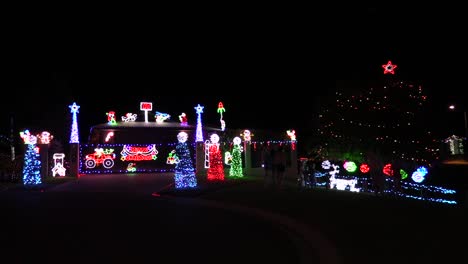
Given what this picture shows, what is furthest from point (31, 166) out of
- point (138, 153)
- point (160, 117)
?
point (160, 117)

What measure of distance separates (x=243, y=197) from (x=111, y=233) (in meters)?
6.62

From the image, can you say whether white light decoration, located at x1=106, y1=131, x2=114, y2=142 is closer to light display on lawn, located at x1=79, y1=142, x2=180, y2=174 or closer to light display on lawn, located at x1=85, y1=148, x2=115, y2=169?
light display on lawn, located at x1=79, y1=142, x2=180, y2=174

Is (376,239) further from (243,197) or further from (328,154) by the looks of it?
(328,154)

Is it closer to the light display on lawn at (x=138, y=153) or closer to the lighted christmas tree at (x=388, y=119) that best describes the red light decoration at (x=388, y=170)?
the lighted christmas tree at (x=388, y=119)

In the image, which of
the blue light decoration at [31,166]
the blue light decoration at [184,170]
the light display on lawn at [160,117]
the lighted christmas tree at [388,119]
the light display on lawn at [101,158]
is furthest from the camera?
the light display on lawn at [160,117]

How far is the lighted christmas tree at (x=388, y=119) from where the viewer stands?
24812 mm

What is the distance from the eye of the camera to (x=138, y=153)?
31.0 m

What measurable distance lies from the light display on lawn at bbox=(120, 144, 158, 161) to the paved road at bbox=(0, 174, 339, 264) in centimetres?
1374

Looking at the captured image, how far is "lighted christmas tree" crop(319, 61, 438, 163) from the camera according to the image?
2481 centimetres

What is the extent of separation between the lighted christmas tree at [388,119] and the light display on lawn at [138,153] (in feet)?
39.3

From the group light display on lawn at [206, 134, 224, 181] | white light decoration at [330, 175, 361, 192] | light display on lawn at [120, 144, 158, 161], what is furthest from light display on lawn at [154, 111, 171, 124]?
white light decoration at [330, 175, 361, 192]

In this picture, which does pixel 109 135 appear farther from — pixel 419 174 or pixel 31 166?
pixel 419 174

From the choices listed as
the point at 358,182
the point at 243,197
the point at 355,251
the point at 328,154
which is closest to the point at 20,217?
the point at 243,197

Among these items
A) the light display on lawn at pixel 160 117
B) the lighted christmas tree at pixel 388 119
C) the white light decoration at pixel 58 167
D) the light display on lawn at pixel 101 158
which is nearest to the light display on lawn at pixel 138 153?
the light display on lawn at pixel 101 158
